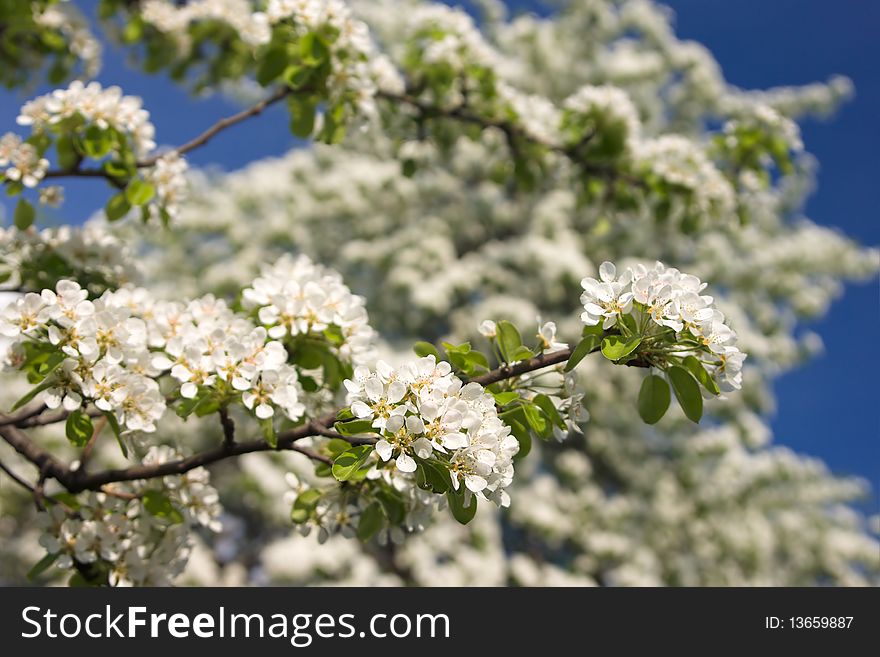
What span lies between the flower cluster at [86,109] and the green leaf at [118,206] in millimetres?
225

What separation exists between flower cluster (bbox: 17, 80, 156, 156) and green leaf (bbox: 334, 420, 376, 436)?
1.38 m

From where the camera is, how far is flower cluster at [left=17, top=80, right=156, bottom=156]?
84.3 inches

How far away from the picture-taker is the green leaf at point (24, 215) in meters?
2.21

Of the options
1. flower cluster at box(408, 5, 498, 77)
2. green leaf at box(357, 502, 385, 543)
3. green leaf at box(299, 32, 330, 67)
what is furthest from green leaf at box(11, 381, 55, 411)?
flower cluster at box(408, 5, 498, 77)

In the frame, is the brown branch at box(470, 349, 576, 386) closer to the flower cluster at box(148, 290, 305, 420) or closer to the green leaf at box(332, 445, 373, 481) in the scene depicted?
the green leaf at box(332, 445, 373, 481)

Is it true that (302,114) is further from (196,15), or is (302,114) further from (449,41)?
(196,15)

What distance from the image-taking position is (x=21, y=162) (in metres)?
2.18

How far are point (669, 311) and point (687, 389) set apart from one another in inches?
6.8

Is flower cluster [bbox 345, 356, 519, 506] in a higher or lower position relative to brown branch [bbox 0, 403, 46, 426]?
lower

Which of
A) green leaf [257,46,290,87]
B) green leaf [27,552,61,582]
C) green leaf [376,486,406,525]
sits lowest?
green leaf [27,552,61,582]

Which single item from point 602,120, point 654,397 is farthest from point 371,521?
point 602,120

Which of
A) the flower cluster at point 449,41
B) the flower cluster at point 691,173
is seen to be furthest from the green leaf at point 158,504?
the flower cluster at point 691,173

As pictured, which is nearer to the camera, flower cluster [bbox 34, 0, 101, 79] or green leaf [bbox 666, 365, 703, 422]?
green leaf [bbox 666, 365, 703, 422]

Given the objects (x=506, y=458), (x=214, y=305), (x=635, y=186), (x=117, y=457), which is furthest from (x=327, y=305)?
(x=117, y=457)
